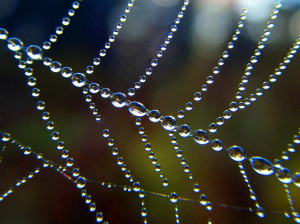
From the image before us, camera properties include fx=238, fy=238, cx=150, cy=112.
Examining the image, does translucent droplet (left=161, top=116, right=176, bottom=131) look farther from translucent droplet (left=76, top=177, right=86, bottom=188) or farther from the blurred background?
the blurred background

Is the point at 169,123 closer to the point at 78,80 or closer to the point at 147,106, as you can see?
the point at 78,80

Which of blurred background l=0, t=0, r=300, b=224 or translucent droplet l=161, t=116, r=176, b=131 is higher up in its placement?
translucent droplet l=161, t=116, r=176, b=131

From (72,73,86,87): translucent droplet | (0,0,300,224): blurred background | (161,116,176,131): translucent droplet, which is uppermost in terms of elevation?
(161,116,176,131): translucent droplet

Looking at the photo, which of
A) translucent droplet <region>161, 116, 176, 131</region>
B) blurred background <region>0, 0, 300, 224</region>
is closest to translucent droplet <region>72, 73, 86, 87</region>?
translucent droplet <region>161, 116, 176, 131</region>

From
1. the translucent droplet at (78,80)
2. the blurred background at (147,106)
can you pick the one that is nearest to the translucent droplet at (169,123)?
the translucent droplet at (78,80)

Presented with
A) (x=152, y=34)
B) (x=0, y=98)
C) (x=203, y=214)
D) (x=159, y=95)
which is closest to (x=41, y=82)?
(x=0, y=98)

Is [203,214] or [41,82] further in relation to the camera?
[41,82]

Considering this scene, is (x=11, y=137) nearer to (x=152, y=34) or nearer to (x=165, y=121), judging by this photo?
(x=165, y=121)

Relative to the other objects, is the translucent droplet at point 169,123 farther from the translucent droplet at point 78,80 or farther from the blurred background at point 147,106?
the blurred background at point 147,106
